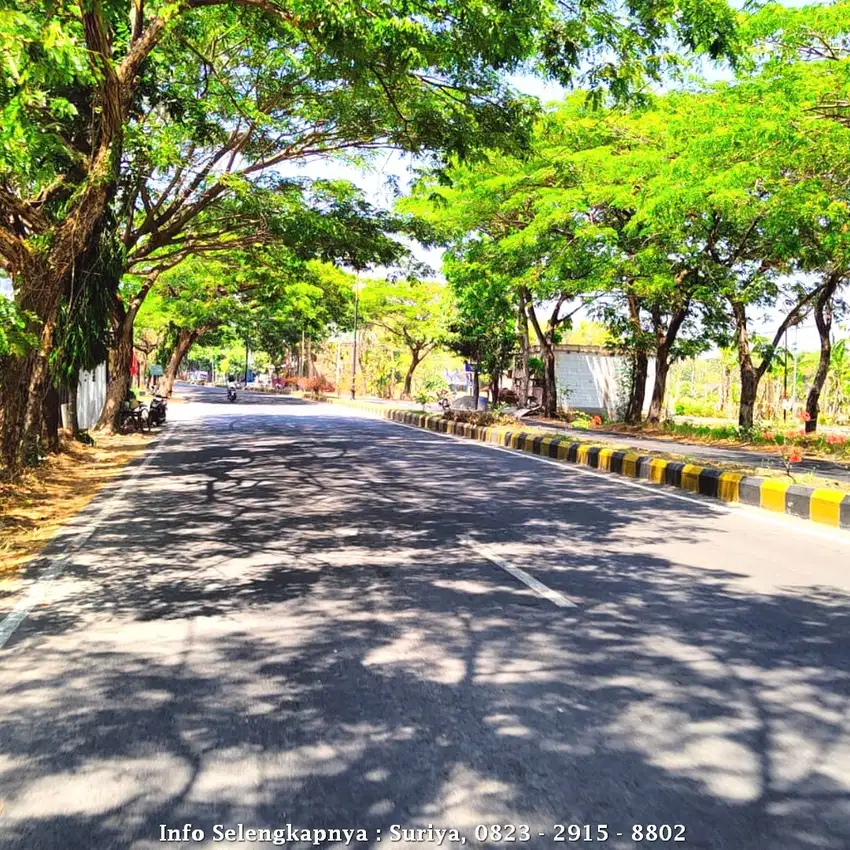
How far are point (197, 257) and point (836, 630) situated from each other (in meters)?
22.6

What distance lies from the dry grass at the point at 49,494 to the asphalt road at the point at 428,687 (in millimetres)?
353

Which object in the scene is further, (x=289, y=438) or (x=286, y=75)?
(x=289, y=438)

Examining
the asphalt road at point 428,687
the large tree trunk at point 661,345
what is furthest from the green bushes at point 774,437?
the asphalt road at point 428,687

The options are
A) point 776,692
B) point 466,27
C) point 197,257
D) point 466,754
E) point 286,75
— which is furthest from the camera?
point 197,257

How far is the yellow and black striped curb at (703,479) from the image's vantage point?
→ 29.2 ft

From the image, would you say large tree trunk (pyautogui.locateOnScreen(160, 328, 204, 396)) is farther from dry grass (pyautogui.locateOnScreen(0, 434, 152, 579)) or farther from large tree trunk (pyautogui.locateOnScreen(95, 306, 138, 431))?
dry grass (pyautogui.locateOnScreen(0, 434, 152, 579))

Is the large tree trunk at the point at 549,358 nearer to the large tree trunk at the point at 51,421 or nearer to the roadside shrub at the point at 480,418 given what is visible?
the roadside shrub at the point at 480,418

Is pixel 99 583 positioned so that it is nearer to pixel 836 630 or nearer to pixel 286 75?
pixel 836 630

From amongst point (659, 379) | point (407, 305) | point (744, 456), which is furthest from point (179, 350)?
point (744, 456)

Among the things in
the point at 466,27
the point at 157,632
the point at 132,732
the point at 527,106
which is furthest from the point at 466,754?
the point at 527,106

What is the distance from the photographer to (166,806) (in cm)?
265

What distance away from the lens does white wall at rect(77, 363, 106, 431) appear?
62.0 feet

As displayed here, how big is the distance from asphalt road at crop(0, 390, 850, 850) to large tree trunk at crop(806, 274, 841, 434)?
14910 mm

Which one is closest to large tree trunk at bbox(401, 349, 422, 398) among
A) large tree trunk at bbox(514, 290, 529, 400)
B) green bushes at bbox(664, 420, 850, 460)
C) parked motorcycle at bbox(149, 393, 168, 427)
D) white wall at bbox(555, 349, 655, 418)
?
white wall at bbox(555, 349, 655, 418)
